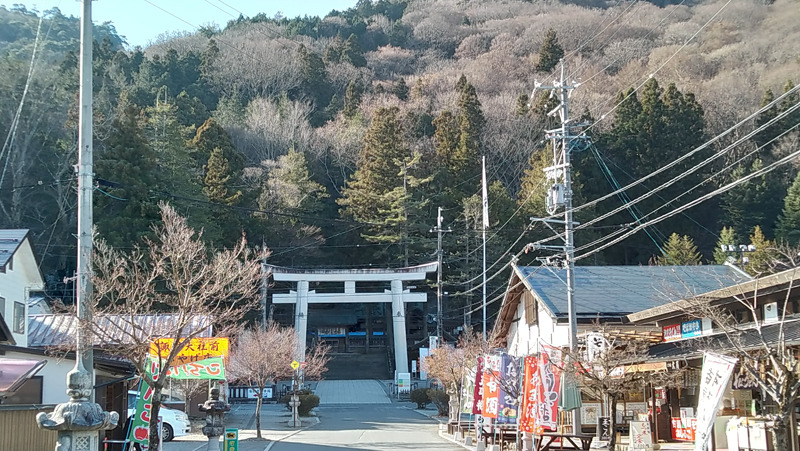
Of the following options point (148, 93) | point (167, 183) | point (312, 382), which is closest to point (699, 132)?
point (312, 382)

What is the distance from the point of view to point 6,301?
2228 cm

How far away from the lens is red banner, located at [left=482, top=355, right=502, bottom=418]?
1958 centimetres

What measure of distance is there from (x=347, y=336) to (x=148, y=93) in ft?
88.5

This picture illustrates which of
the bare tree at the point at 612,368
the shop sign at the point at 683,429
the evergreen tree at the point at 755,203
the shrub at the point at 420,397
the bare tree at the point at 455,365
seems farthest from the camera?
the evergreen tree at the point at 755,203

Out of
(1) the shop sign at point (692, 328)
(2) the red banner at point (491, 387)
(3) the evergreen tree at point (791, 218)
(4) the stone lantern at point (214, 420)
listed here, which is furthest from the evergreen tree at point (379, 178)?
(4) the stone lantern at point (214, 420)

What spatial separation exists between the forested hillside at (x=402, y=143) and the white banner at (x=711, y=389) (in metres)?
24.4

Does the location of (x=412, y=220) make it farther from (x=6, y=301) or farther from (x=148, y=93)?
(x=6, y=301)

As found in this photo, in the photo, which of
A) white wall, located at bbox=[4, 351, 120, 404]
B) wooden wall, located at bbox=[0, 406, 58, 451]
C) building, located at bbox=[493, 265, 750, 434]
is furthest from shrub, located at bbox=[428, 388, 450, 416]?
wooden wall, located at bbox=[0, 406, 58, 451]

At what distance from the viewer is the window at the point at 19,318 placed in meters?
22.9

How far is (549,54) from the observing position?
7356cm

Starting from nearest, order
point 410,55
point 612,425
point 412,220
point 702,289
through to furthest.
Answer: point 612,425 → point 702,289 → point 412,220 → point 410,55

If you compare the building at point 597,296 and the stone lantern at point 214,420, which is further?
the building at point 597,296

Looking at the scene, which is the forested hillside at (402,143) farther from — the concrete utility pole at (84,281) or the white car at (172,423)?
the concrete utility pole at (84,281)

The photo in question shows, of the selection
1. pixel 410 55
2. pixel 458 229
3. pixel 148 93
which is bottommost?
pixel 458 229
